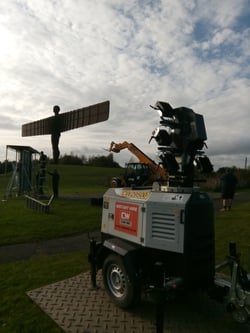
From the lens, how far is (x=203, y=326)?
176 inches

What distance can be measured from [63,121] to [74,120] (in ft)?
5.27

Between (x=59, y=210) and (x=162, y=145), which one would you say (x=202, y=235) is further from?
(x=59, y=210)

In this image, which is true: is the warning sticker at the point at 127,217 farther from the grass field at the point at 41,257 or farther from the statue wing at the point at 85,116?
the statue wing at the point at 85,116

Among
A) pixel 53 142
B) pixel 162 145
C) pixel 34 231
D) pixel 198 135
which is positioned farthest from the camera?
pixel 53 142

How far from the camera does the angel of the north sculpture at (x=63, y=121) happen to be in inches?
763

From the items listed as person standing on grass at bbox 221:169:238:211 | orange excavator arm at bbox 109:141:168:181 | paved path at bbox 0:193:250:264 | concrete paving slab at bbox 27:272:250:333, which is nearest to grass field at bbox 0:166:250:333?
concrete paving slab at bbox 27:272:250:333

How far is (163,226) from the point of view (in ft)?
15.1

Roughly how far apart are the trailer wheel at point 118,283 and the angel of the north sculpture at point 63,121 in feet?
47.3

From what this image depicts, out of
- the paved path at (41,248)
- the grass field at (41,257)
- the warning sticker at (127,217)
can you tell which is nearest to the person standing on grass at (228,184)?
the grass field at (41,257)

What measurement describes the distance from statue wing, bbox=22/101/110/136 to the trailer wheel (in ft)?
47.3

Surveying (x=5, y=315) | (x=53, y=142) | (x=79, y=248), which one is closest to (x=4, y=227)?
(x=79, y=248)

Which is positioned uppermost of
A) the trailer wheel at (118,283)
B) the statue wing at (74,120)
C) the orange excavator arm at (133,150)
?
the statue wing at (74,120)

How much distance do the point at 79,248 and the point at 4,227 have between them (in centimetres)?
358

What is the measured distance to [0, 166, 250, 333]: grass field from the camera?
15.3 feet
